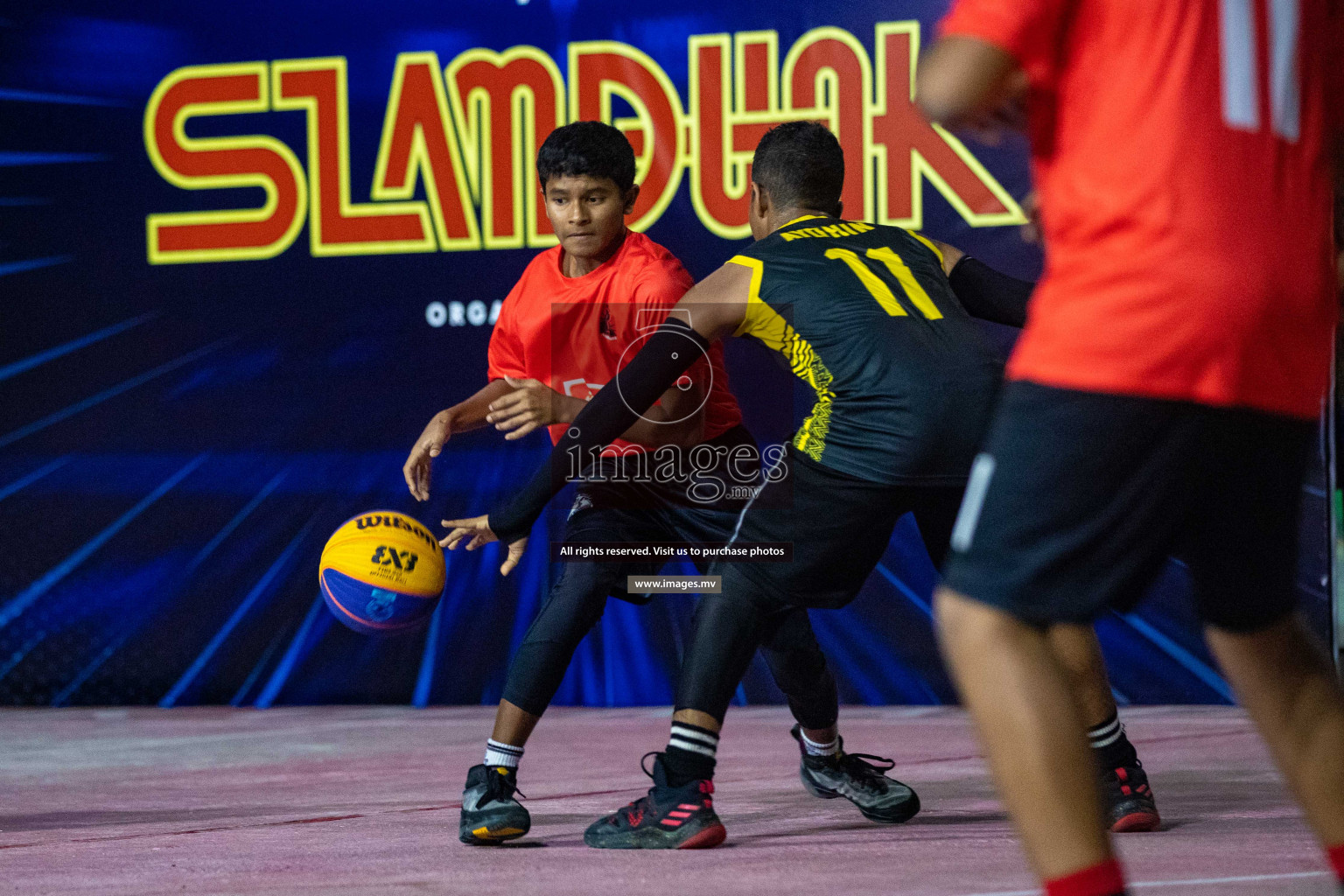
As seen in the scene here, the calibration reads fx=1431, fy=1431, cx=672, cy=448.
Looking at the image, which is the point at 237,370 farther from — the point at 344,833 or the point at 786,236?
the point at 786,236

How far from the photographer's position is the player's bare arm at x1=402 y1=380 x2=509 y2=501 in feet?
10.7

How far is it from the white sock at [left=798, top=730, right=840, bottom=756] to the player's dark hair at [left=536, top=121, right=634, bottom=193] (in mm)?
1440

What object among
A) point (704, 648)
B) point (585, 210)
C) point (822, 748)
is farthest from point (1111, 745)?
point (585, 210)

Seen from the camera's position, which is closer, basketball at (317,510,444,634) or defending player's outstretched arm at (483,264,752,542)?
defending player's outstretched arm at (483,264,752,542)

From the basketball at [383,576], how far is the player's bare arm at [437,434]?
26 cm

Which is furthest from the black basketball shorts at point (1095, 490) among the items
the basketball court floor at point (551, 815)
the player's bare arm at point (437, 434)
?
the player's bare arm at point (437, 434)

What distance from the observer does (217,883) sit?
2.72m

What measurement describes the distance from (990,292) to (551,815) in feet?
5.44

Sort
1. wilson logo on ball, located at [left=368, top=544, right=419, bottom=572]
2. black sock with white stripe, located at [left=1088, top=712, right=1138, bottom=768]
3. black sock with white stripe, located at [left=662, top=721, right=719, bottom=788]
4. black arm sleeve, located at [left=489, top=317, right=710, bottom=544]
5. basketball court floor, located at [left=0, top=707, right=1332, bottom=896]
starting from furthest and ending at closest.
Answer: wilson logo on ball, located at [left=368, top=544, right=419, bottom=572] < black sock with white stripe, located at [left=1088, top=712, right=1138, bottom=768] < black sock with white stripe, located at [left=662, top=721, right=719, bottom=788] < black arm sleeve, located at [left=489, top=317, right=710, bottom=544] < basketball court floor, located at [left=0, top=707, right=1332, bottom=896]

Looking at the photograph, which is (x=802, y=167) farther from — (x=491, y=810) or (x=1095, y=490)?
(x=1095, y=490)

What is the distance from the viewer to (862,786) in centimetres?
334

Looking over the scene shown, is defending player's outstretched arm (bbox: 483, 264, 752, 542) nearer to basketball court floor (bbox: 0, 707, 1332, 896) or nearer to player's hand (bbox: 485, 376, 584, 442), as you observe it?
player's hand (bbox: 485, 376, 584, 442)

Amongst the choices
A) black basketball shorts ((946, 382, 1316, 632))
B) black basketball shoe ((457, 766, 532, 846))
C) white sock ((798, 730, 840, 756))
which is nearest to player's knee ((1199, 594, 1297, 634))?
black basketball shorts ((946, 382, 1316, 632))

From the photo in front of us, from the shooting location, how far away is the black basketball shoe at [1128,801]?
9.98 feet
